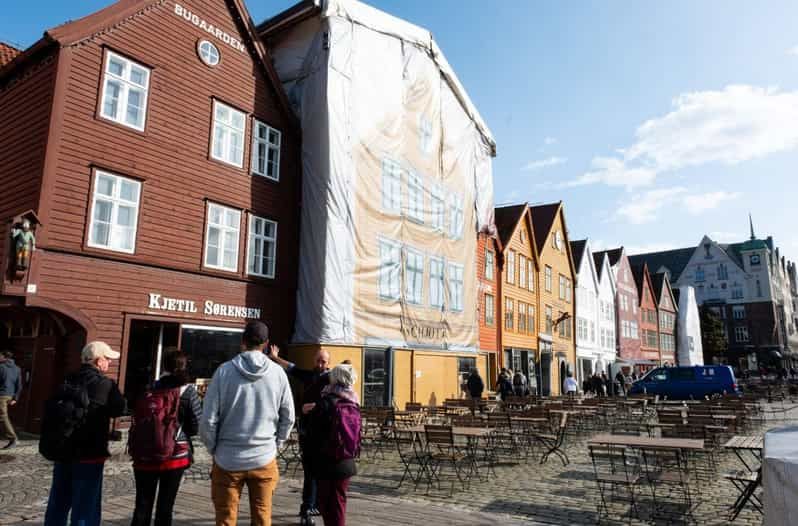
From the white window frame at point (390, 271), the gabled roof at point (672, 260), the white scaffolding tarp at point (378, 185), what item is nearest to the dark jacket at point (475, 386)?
the white scaffolding tarp at point (378, 185)

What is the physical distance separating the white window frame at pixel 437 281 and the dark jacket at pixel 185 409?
17.9 m

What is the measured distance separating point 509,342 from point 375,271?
1330cm

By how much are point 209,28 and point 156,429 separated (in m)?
14.6

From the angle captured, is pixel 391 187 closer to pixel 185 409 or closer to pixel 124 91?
pixel 124 91

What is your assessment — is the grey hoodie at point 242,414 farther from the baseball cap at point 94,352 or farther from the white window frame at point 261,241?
the white window frame at point 261,241

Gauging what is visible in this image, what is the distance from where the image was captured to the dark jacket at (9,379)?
11047 millimetres

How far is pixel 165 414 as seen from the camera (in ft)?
14.5

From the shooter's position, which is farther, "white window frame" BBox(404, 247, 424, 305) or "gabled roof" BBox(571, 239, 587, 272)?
"gabled roof" BBox(571, 239, 587, 272)

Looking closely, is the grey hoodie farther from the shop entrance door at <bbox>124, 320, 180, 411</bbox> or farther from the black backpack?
the shop entrance door at <bbox>124, 320, 180, 411</bbox>

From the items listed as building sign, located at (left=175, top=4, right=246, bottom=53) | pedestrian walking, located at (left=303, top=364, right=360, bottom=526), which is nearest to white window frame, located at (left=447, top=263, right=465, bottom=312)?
building sign, located at (left=175, top=4, right=246, bottom=53)

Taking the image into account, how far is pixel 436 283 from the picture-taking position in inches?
903

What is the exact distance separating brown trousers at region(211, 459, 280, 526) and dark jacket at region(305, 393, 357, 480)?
0.54 metres

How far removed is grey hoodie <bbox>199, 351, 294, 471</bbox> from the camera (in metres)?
3.96

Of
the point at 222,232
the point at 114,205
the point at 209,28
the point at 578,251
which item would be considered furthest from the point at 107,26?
the point at 578,251
